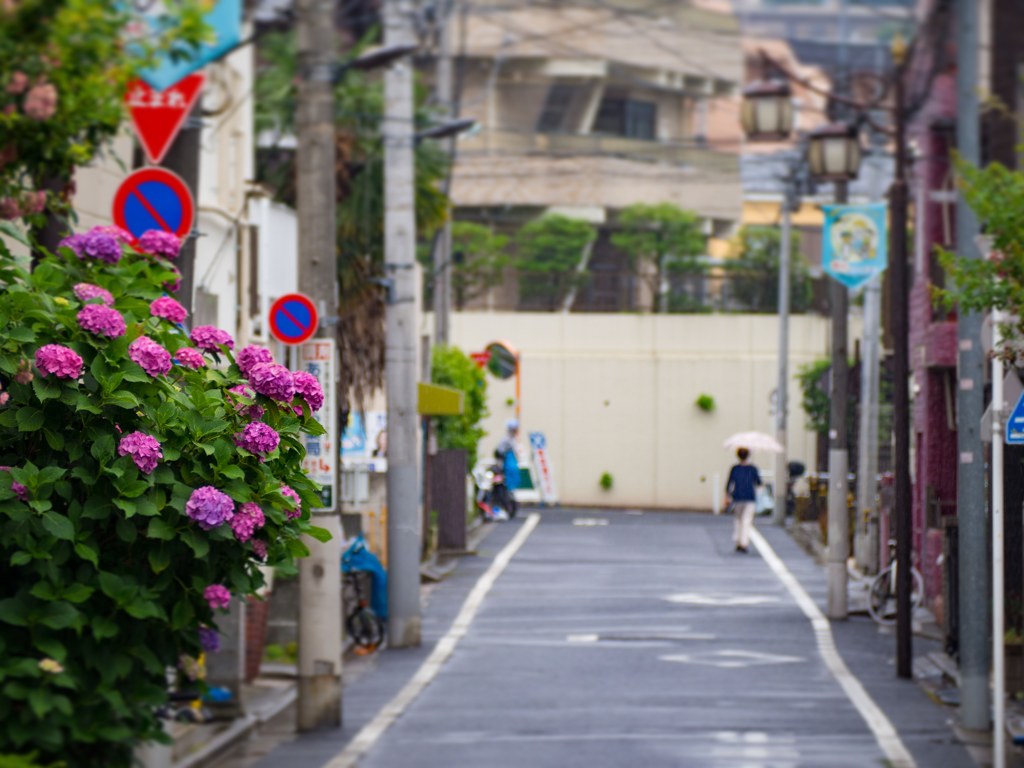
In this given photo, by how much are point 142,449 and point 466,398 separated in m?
31.2

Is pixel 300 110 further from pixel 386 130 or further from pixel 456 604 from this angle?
pixel 456 604

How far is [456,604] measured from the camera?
89.6 feet

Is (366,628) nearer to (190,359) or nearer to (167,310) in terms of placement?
(167,310)

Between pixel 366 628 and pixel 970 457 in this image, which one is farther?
pixel 366 628

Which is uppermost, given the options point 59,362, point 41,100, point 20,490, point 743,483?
point 41,100

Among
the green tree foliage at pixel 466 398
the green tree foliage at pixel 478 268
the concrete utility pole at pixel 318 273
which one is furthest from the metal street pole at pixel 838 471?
the green tree foliage at pixel 478 268

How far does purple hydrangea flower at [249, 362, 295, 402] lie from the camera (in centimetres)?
814

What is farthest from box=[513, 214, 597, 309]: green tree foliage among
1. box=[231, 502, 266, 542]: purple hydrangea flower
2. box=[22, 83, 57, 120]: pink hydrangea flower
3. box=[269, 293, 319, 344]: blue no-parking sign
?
box=[231, 502, 266, 542]: purple hydrangea flower

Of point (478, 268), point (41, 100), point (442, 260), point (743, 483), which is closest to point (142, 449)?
point (41, 100)

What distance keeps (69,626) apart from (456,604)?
65.2ft

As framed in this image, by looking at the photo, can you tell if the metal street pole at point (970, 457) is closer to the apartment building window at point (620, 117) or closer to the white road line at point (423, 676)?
the white road line at point (423, 676)

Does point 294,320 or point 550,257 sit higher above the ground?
point 550,257

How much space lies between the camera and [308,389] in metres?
8.33

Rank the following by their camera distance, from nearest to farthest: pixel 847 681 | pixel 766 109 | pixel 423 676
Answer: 1. pixel 847 681
2. pixel 423 676
3. pixel 766 109
